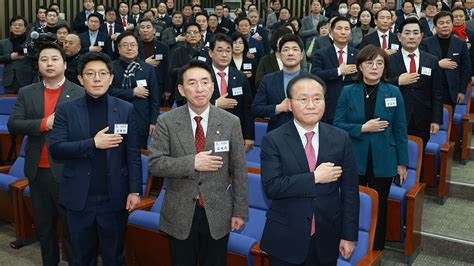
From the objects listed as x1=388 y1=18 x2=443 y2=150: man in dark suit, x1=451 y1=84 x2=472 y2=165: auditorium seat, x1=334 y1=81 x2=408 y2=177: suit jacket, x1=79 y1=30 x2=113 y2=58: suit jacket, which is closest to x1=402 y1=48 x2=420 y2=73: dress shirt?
x1=388 y1=18 x2=443 y2=150: man in dark suit

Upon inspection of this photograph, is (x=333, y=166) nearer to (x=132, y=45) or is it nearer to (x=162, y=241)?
(x=162, y=241)

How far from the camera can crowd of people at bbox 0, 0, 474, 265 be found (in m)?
1.97

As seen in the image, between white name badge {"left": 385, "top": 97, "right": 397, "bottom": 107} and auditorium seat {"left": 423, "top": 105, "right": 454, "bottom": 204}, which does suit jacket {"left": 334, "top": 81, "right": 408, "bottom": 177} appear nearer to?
white name badge {"left": 385, "top": 97, "right": 397, "bottom": 107}

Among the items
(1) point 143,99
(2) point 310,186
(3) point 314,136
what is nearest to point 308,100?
(3) point 314,136

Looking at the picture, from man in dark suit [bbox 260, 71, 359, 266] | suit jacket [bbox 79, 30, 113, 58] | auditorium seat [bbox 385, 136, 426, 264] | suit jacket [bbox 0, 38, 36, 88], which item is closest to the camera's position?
man in dark suit [bbox 260, 71, 359, 266]

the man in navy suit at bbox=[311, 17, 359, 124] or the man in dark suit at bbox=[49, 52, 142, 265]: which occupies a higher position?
the man in navy suit at bbox=[311, 17, 359, 124]

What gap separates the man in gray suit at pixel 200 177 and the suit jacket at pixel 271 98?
1.11 meters

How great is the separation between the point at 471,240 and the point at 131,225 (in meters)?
2.10

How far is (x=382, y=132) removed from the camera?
2795 mm

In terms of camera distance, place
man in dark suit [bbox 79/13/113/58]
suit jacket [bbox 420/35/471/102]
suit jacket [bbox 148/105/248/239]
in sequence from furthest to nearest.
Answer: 1. man in dark suit [bbox 79/13/113/58]
2. suit jacket [bbox 420/35/471/102]
3. suit jacket [bbox 148/105/248/239]

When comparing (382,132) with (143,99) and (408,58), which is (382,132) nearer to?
(408,58)

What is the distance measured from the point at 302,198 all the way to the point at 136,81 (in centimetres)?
214

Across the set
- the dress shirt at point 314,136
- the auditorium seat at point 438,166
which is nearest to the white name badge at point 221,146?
the dress shirt at point 314,136

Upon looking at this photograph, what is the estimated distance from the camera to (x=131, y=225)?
2.79 m
